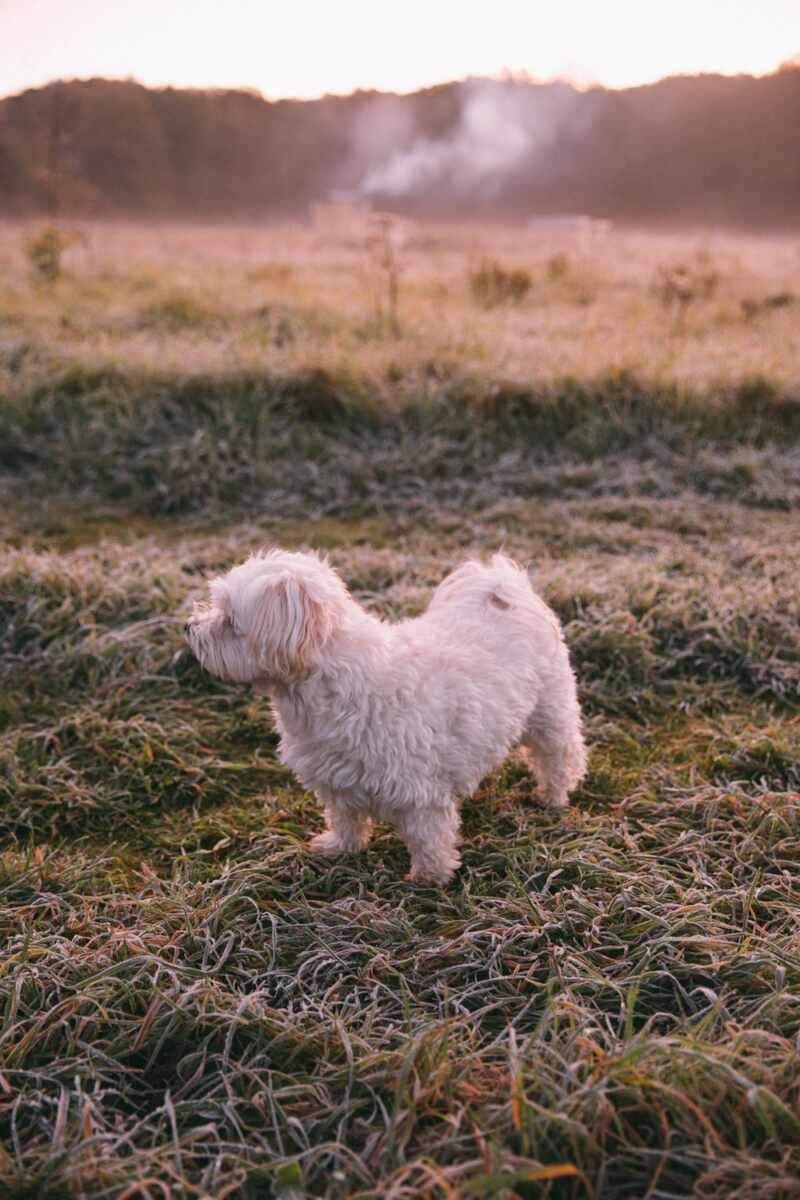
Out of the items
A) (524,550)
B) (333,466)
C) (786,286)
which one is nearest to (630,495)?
(524,550)

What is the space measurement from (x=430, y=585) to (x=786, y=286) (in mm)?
11856

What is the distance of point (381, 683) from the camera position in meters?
3.28

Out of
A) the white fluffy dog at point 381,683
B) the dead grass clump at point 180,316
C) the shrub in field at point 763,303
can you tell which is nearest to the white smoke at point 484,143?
the shrub in field at point 763,303

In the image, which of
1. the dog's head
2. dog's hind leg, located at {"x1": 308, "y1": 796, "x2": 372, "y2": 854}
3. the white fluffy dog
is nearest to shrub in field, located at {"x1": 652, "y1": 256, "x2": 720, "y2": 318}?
the white fluffy dog

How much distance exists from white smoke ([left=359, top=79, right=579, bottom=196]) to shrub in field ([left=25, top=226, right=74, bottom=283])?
2675 cm

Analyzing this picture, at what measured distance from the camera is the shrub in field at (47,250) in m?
13.3

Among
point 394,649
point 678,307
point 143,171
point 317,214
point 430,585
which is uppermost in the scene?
point 143,171

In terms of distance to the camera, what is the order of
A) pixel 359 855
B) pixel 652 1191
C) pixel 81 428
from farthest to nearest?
pixel 81 428 → pixel 359 855 → pixel 652 1191

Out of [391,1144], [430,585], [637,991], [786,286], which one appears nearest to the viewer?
[391,1144]

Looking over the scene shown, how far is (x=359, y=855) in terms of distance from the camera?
3730 mm

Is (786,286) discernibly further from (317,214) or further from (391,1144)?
(391,1144)

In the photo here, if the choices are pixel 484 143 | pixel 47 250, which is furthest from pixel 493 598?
pixel 484 143

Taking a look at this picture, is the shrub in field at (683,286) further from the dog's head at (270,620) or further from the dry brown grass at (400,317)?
the dog's head at (270,620)

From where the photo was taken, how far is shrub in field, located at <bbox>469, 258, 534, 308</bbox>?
13297 millimetres
